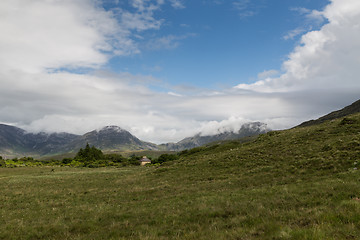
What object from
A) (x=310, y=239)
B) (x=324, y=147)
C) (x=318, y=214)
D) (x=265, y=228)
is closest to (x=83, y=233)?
(x=265, y=228)

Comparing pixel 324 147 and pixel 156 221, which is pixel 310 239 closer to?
pixel 156 221

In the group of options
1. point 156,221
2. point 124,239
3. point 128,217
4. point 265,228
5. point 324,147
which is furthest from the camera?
point 324,147

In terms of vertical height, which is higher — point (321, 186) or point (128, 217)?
point (321, 186)

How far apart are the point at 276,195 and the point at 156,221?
954cm

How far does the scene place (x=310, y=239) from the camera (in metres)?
7.51

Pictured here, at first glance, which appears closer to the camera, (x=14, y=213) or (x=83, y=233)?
(x=83, y=233)

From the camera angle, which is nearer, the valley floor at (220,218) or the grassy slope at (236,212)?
the valley floor at (220,218)

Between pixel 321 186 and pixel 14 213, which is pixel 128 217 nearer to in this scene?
pixel 14 213

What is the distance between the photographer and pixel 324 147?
3212cm

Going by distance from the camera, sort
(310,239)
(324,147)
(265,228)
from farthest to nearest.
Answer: (324,147), (265,228), (310,239)

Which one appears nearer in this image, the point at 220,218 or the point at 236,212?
the point at 220,218

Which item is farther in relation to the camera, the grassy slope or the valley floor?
the grassy slope

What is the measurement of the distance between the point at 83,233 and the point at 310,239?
492 inches

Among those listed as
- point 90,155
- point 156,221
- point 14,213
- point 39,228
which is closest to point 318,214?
point 156,221
